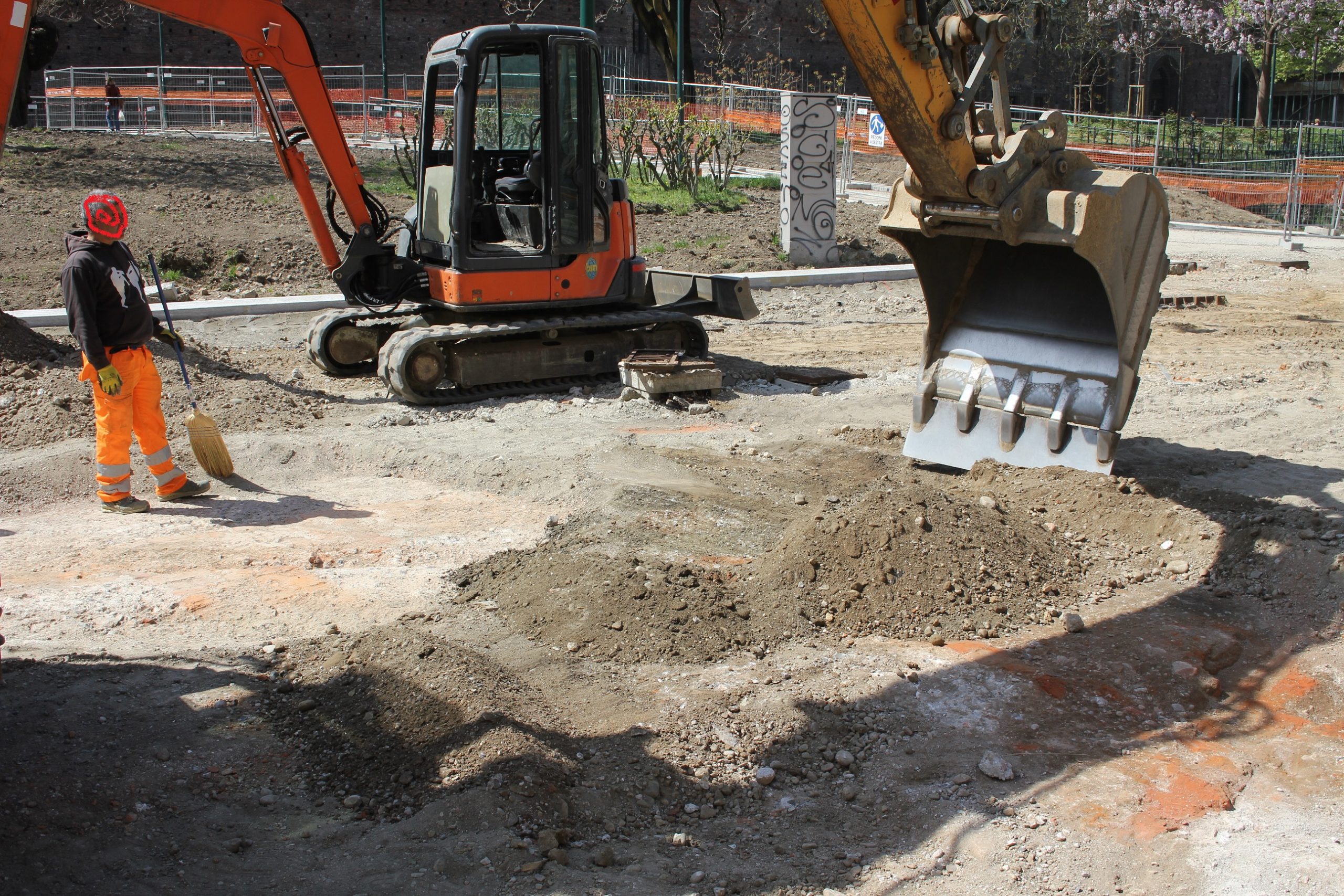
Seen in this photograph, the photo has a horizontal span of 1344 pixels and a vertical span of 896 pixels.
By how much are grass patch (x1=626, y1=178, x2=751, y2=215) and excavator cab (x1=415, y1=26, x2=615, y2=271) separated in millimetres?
8887

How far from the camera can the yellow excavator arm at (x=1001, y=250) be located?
Result: 560cm

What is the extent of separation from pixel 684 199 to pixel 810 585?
1488 centimetres

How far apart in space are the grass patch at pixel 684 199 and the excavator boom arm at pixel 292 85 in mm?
9066

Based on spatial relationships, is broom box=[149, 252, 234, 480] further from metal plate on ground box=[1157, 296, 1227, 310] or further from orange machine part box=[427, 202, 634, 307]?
metal plate on ground box=[1157, 296, 1227, 310]

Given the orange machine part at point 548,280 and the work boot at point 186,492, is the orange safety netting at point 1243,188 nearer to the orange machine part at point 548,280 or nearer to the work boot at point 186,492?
the orange machine part at point 548,280

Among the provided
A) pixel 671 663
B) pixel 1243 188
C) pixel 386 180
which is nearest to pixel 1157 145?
pixel 1243 188

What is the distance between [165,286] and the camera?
1315 cm

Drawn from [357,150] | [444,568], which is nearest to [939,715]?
[444,568]

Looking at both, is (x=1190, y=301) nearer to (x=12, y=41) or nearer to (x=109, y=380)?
(x=109, y=380)

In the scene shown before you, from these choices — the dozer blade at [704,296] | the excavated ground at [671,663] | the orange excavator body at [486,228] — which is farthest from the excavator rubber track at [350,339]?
the dozer blade at [704,296]

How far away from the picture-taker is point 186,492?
711cm

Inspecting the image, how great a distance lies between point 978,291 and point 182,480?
16.8ft

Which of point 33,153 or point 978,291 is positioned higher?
point 33,153

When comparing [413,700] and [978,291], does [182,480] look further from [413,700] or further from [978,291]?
[978,291]
